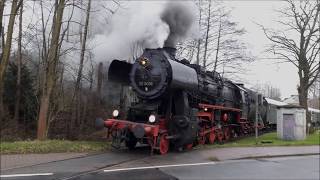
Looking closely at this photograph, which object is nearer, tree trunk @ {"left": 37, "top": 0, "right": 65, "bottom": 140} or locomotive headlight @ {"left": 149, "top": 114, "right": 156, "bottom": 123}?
locomotive headlight @ {"left": 149, "top": 114, "right": 156, "bottom": 123}

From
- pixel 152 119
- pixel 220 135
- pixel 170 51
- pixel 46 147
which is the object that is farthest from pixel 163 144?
pixel 220 135

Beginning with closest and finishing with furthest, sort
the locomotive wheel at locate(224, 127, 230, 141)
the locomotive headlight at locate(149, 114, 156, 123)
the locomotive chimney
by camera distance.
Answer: the locomotive headlight at locate(149, 114, 156, 123)
the locomotive chimney
the locomotive wheel at locate(224, 127, 230, 141)

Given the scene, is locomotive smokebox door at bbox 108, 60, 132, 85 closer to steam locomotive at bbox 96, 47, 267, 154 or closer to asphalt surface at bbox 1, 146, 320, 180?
steam locomotive at bbox 96, 47, 267, 154

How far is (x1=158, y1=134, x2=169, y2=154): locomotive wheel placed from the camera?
50.2 feet

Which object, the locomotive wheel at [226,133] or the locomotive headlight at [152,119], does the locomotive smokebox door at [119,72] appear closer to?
the locomotive headlight at [152,119]

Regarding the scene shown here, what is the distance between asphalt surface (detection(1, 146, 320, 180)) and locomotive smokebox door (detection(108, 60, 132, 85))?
264cm

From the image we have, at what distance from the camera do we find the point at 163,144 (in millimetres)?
15562

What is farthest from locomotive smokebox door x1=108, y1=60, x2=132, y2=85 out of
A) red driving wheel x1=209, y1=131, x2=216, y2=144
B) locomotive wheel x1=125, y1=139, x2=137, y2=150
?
red driving wheel x1=209, y1=131, x2=216, y2=144

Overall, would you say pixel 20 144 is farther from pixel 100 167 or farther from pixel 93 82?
pixel 93 82

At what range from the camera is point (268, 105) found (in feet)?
112

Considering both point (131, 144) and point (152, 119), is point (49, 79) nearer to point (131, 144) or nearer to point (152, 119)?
point (131, 144)

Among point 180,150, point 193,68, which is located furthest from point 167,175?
point 193,68

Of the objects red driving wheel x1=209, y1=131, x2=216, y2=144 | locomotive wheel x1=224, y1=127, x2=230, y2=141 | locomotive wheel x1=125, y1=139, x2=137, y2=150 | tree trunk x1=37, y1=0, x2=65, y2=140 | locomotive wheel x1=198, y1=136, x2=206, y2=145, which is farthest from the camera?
locomotive wheel x1=224, y1=127, x2=230, y2=141

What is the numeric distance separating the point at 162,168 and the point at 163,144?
126 inches
